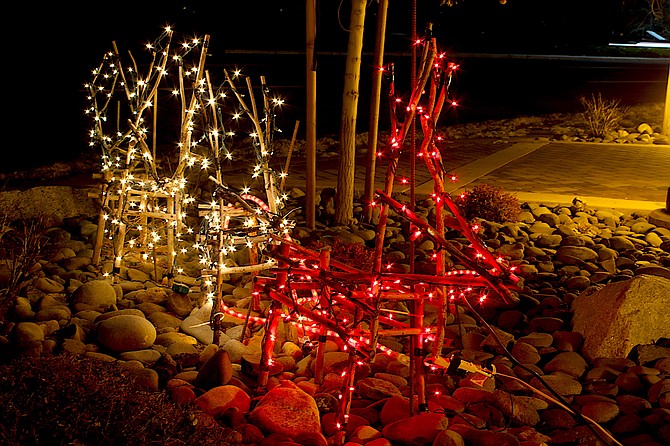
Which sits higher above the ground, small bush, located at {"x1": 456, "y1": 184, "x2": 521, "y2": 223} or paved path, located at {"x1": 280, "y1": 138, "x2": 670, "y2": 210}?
small bush, located at {"x1": 456, "y1": 184, "x2": 521, "y2": 223}

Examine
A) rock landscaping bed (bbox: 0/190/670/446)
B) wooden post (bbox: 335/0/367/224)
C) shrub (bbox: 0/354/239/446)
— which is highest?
wooden post (bbox: 335/0/367/224)

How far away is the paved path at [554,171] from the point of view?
29.5ft

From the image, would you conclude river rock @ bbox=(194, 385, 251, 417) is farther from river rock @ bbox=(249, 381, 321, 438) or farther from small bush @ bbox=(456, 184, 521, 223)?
small bush @ bbox=(456, 184, 521, 223)

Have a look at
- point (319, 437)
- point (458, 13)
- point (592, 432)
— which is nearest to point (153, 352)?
point (319, 437)

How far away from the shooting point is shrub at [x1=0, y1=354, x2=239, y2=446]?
9.37 ft

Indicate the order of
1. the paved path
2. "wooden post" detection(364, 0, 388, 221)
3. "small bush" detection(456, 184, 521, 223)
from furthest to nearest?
the paved path → "small bush" detection(456, 184, 521, 223) → "wooden post" detection(364, 0, 388, 221)

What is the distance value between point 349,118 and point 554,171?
4527 mm

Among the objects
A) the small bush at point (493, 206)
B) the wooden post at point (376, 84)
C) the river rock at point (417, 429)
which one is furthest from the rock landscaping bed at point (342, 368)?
the small bush at point (493, 206)

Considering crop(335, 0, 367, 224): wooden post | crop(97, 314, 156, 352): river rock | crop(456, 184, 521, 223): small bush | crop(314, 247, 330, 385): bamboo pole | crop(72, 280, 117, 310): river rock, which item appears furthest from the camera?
crop(456, 184, 521, 223): small bush

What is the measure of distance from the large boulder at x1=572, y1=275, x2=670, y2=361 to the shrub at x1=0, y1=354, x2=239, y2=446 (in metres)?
2.44

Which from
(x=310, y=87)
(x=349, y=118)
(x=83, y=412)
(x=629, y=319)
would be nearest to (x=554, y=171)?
(x=349, y=118)

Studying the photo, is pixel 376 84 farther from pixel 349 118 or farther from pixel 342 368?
pixel 342 368

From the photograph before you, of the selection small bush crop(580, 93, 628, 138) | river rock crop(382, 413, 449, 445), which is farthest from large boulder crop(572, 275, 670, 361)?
small bush crop(580, 93, 628, 138)

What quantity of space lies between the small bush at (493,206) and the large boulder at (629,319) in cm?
285
